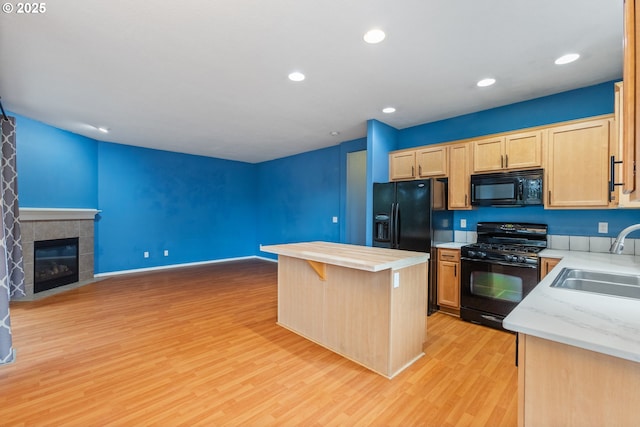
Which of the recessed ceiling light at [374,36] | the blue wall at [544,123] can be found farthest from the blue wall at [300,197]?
the recessed ceiling light at [374,36]

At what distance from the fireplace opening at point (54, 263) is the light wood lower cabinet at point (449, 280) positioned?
5.84 metres

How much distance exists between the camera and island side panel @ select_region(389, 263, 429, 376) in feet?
7.29

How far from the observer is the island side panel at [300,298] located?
2756mm

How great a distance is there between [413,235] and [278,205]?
13.6ft

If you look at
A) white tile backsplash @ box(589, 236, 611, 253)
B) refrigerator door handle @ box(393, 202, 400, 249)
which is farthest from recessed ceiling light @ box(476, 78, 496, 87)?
white tile backsplash @ box(589, 236, 611, 253)

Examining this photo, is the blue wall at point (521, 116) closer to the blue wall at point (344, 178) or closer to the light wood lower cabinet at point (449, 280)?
the blue wall at point (344, 178)

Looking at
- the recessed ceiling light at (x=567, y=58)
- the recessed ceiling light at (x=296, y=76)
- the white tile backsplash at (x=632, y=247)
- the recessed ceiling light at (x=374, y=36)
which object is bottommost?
the white tile backsplash at (x=632, y=247)

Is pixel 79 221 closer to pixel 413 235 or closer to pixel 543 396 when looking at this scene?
pixel 413 235

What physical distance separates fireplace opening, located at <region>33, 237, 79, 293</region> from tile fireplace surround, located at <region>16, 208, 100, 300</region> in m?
0.07

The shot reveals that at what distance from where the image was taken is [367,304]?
2320mm

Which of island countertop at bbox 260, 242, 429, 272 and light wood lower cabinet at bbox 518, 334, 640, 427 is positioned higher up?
island countertop at bbox 260, 242, 429, 272

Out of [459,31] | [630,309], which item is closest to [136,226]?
[459,31]

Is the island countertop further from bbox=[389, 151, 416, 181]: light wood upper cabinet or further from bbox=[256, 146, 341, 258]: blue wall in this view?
bbox=[256, 146, 341, 258]: blue wall

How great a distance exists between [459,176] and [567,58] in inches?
58.1
